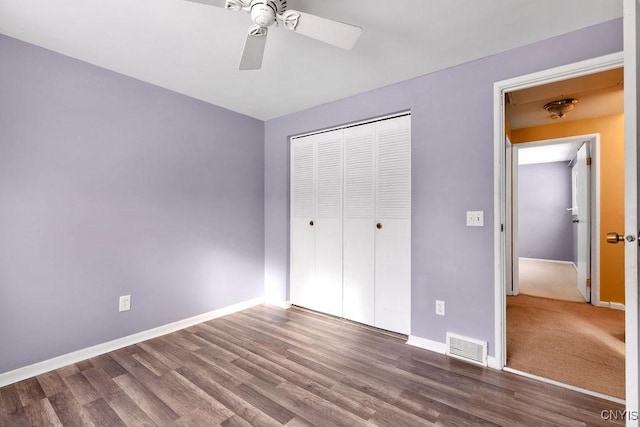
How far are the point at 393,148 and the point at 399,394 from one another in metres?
1.92

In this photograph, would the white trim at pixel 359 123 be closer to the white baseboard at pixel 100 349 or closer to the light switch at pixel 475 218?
the light switch at pixel 475 218

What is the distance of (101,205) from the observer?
2.27m

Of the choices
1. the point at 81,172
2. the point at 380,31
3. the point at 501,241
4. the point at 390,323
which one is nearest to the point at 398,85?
the point at 380,31

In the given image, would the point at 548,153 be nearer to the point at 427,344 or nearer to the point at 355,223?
the point at 355,223

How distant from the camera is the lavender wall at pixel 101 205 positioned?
192cm

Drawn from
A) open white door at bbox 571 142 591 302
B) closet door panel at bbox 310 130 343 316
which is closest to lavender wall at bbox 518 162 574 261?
open white door at bbox 571 142 591 302

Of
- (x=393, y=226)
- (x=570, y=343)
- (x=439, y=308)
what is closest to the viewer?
(x=439, y=308)

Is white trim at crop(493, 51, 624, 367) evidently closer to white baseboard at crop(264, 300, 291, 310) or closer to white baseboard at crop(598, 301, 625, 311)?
white baseboard at crop(264, 300, 291, 310)

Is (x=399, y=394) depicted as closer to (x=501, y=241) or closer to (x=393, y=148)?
(x=501, y=241)

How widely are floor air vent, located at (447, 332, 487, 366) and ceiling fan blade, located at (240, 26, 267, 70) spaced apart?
7.85ft

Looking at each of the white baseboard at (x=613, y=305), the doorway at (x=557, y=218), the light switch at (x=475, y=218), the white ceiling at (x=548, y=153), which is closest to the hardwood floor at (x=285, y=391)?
the light switch at (x=475, y=218)

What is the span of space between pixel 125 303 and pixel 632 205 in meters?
3.20

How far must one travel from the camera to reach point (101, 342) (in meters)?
2.28

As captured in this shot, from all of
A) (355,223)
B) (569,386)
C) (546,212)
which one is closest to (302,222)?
(355,223)
